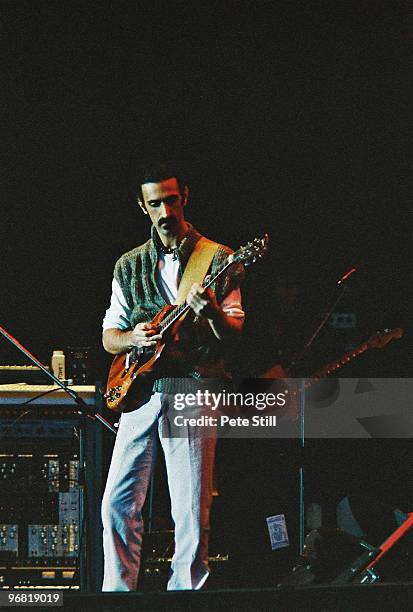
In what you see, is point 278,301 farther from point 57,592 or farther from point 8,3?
point 8,3

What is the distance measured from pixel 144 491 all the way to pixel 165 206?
1.29 metres

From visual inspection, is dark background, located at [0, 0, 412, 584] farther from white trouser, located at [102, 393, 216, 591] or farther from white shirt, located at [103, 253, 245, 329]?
white trouser, located at [102, 393, 216, 591]

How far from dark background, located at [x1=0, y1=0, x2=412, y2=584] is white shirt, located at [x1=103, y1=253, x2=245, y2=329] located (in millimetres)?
468

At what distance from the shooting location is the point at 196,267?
366 centimetres

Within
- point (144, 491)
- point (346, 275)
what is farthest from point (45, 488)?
point (346, 275)

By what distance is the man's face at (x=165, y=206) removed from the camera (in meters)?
3.74

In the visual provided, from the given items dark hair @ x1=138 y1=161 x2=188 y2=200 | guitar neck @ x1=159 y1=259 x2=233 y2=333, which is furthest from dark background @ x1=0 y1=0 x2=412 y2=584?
guitar neck @ x1=159 y1=259 x2=233 y2=333

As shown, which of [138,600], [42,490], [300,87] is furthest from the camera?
[300,87]

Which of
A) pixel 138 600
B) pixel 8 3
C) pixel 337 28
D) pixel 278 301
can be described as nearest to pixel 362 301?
pixel 278 301

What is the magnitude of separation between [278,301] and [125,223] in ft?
2.93

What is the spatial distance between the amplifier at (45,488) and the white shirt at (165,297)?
38cm

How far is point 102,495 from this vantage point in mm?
3918

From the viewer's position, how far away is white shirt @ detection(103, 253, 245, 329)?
362 cm

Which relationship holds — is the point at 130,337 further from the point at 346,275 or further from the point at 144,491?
the point at 346,275
